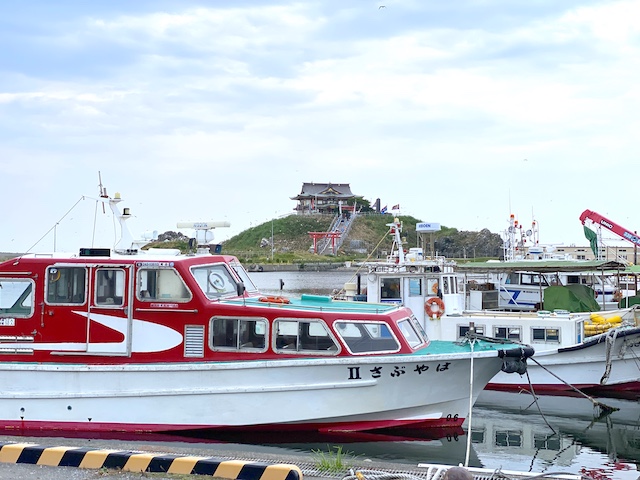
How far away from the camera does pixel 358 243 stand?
117000 mm

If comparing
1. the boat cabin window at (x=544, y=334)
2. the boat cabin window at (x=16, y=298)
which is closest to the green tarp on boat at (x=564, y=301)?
the boat cabin window at (x=544, y=334)

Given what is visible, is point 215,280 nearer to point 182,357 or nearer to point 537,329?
point 182,357

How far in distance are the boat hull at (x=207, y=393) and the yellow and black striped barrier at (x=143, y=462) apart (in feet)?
13.4

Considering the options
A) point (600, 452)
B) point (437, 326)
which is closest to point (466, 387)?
point (600, 452)

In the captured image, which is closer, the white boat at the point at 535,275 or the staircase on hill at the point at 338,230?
the white boat at the point at 535,275

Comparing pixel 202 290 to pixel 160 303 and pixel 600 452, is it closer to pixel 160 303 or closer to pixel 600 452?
pixel 160 303

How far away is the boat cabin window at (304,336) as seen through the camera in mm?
13500

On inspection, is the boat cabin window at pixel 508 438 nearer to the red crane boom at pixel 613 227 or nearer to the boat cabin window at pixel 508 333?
the boat cabin window at pixel 508 333

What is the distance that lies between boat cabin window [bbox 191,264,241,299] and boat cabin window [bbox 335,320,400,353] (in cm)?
242

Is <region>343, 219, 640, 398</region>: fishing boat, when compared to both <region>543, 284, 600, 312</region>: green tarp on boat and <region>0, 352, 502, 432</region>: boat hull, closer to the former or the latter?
<region>543, 284, 600, 312</region>: green tarp on boat

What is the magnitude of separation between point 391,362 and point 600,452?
4609mm

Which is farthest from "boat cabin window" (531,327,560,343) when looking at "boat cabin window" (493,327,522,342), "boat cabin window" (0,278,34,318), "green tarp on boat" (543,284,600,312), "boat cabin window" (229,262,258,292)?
"boat cabin window" (0,278,34,318)

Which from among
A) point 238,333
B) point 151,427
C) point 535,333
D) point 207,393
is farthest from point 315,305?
point 535,333

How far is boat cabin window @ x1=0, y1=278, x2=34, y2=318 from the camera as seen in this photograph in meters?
13.9
